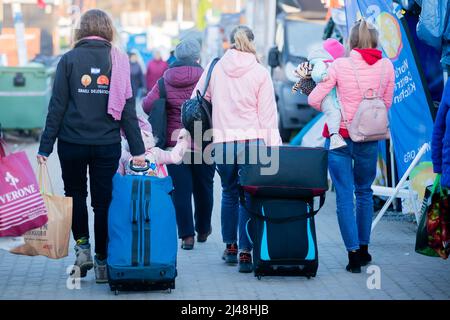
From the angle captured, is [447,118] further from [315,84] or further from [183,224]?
[183,224]

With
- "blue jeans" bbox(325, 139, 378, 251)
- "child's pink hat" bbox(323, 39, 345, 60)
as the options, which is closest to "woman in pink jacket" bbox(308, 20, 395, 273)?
"blue jeans" bbox(325, 139, 378, 251)

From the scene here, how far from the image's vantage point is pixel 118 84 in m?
6.63

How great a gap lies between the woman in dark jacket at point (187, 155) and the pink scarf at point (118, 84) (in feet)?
4.63

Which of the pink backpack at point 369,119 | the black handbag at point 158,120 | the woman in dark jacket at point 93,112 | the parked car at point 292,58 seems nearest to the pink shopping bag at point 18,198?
the woman in dark jacket at point 93,112

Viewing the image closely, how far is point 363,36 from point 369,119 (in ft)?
1.95

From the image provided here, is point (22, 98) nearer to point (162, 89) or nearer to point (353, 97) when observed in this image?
point (162, 89)

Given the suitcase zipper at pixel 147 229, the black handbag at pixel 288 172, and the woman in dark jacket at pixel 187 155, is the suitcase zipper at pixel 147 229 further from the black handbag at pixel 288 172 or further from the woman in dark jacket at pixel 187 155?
the woman in dark jacket at pixel 187 155

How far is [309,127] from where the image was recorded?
1340 cm

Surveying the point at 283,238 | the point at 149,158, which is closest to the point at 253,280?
the point at 283,238

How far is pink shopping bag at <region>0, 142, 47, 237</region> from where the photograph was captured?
627cm

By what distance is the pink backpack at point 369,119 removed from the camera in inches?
285

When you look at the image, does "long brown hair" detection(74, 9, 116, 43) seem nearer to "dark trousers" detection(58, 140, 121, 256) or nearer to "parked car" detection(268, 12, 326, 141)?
"dark trousers" detection(58, 140, 121, 256)

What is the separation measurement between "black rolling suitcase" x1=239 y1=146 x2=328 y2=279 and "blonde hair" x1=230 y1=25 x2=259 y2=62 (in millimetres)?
772
